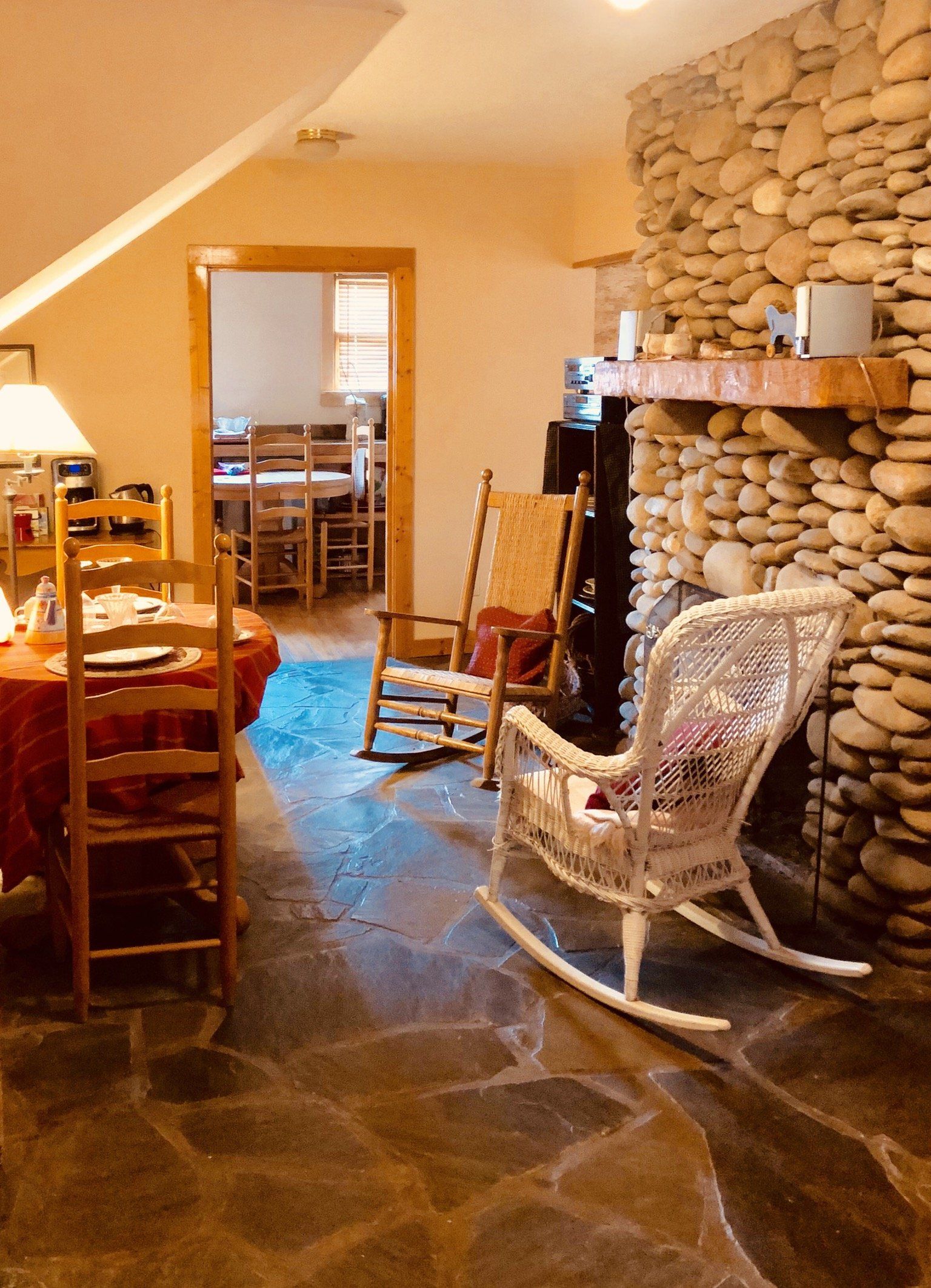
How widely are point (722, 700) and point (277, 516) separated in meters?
5.15

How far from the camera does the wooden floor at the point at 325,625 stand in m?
6.43

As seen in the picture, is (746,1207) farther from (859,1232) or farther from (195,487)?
(195,487)

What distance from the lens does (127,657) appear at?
3.06 metres

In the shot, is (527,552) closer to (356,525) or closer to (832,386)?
(832,386)

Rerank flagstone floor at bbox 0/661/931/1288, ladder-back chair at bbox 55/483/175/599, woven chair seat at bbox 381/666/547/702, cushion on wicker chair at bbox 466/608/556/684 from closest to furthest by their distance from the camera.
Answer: flagstone floor at bbox 0/661/931/1288, ladder-back chair at bbox 55/483/175/599, woven chair seat at bbox 381/666/547/702, cushion on wicker chair at bbox 466/608/556/684

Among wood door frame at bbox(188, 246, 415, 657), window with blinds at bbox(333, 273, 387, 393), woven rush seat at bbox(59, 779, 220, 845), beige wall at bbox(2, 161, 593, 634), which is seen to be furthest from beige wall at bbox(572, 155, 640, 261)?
woven rush seat at bbox(59, 779, 220, 845)

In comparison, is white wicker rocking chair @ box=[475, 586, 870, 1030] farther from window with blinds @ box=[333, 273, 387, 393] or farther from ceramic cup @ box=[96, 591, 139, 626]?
window with blinds @ box=[333, 273, 387, 393]

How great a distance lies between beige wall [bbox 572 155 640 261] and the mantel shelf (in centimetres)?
204

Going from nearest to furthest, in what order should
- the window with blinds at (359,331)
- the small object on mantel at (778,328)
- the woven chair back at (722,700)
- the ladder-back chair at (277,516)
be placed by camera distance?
the woven chair back at (722,700) < the small object on mantel at (778,328) < the ladder-back chair at (277,516) < the window with blinds at (359,331)

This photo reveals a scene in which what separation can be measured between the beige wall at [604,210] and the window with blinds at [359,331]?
3.11 meters

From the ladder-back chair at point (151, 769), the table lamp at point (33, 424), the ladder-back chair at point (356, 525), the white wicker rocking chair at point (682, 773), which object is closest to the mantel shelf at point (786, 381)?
the white wicker rocking chair at point (682, 773)

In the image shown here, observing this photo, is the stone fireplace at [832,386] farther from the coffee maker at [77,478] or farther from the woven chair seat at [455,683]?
the coffee maker at [77,478]

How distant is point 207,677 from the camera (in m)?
3.05

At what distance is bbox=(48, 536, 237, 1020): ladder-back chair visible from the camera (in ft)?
8.73
